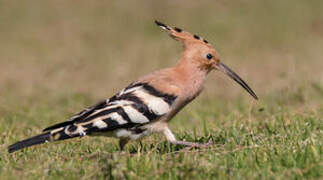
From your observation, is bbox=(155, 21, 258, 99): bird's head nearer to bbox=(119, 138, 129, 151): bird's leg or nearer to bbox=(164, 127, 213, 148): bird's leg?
bbox=(164, 127, 213, 148): bird's leg

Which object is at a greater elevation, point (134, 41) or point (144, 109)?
point (134, 41)

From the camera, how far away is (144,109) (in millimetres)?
4156

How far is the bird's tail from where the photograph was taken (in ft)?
12.7

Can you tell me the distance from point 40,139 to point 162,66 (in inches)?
270

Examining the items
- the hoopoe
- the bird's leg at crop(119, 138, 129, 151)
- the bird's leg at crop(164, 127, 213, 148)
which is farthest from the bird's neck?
the bird's leg at crop(119, 138, 129, 151)

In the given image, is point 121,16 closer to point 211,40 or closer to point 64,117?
point 211,40

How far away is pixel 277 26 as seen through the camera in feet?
41.2

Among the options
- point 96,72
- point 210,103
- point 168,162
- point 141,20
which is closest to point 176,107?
point 168,162

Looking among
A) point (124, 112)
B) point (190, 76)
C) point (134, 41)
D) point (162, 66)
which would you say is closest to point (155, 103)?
point (124, 112)

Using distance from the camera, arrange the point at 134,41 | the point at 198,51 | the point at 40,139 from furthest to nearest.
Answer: the point at 134,41, the point at 198,51, the point at 40,139

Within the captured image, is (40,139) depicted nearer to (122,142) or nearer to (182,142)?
(122,142)

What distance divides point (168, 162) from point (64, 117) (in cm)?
369

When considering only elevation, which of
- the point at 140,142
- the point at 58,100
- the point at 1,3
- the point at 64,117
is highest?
the point at 1,3

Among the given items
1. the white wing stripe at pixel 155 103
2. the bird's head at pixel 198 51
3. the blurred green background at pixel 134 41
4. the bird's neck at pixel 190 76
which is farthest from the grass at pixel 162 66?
the bird's head at pixel 198 51
